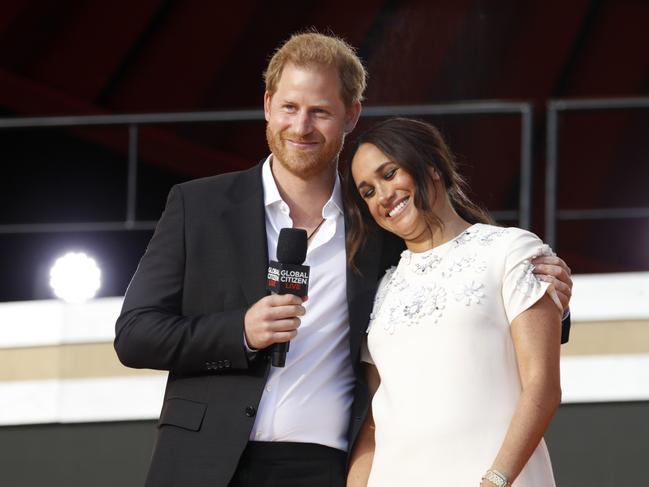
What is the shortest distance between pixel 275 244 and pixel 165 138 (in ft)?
13.3

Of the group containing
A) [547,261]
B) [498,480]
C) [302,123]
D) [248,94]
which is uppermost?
[248,94]

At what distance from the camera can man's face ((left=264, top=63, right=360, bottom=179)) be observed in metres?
2.47

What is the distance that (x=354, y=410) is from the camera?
2412mm

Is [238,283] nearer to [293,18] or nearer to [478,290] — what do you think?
[478,290]

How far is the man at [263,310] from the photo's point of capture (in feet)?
7.57

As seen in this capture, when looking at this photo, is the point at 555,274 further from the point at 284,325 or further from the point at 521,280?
the point at 284,325

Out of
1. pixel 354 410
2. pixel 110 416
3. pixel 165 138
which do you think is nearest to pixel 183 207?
pixel 354 410

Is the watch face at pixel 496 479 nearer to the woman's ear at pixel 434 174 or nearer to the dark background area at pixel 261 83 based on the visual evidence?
the woman's ear at pixel 434 174

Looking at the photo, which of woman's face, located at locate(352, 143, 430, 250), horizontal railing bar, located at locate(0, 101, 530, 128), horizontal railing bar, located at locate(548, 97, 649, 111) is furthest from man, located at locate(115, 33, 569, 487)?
horizontal railing bar, located at locate(548, 97, 649, 111)

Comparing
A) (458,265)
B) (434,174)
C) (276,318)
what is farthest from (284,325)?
(434,174)

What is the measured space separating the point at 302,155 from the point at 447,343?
1.77 ft

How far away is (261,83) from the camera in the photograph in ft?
22.7

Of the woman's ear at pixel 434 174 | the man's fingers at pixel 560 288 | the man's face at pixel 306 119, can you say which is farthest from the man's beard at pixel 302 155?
the man's fingers at pixel 560 288

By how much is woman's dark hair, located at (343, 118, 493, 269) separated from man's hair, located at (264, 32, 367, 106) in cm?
13
